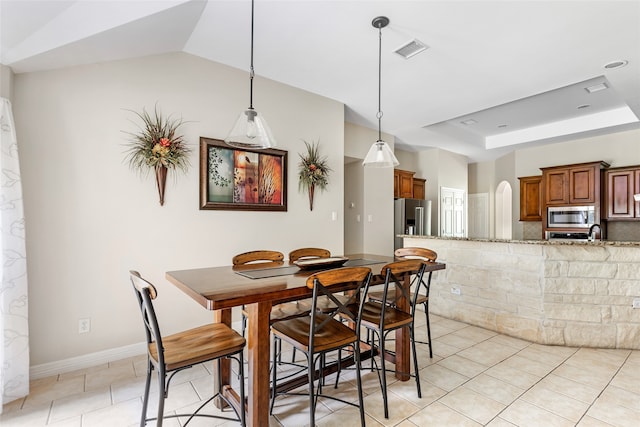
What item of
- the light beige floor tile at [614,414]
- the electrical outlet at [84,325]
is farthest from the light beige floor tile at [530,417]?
the electrical outlet at [84,325]

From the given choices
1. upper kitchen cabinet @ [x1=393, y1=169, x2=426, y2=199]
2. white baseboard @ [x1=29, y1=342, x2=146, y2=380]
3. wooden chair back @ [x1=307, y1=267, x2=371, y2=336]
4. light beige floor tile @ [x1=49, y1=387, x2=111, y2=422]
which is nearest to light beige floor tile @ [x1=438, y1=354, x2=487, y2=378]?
wooden chair back @ [x1=307, y1=267, x2=371, y2=336]

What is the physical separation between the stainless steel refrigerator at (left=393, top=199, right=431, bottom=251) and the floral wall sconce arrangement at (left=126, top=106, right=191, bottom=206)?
3985mm

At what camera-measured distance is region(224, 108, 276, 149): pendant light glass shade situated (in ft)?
6.88

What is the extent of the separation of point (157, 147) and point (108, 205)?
66cm

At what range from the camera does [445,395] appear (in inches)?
87.7

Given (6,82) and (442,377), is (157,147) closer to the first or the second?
(6,82)

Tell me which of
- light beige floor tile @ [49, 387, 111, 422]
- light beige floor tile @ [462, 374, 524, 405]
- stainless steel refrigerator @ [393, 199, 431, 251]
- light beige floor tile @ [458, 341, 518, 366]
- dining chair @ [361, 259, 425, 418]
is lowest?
light beige floor tile @ [458, 341, 518, 366]

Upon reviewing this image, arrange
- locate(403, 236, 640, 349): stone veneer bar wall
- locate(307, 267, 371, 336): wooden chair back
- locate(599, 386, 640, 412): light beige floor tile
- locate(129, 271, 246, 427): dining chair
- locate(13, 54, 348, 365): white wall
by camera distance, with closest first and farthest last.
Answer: locate(129, 271, 246, 427): dining chair, locate(307, 267, 371, 336): wooden chair back, locate(599, 386, 640, 412): light beige floor tile, locate(13, 54, 348, 365): white wall, locate(403, 236, 640, 349): stone veneer bar wall

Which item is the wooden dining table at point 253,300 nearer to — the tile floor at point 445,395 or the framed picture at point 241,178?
the tile floor at point 445,395

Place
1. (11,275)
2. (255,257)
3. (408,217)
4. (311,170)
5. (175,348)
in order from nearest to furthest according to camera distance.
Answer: (175,348)
(11,275)
(255,257)
(311,170)
(408,217)

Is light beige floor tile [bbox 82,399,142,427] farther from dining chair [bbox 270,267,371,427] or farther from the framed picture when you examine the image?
the framed picture

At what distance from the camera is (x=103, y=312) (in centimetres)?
274

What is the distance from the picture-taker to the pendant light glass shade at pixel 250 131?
210 cm

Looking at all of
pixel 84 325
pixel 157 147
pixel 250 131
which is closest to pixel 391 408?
pixel 250 131
